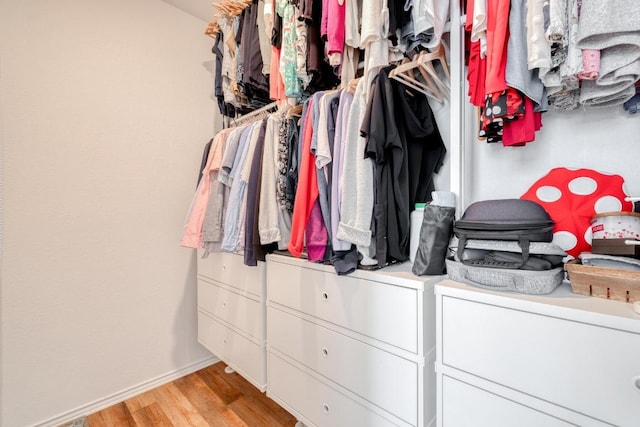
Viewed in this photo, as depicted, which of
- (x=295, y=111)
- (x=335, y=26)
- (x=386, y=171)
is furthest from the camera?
(x=295, y=111)

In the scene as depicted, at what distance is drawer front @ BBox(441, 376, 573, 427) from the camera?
0.72 meters

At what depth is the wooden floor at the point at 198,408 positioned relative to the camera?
1.59 metres

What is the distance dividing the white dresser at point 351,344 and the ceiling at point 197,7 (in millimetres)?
Answer: 1785

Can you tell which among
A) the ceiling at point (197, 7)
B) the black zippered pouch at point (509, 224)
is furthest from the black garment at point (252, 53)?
the black zippered pouch at point (509, 224)

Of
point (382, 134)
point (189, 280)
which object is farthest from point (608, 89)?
point (189, 280)

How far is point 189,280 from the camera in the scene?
2.11m

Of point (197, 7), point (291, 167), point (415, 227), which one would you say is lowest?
point (415, 227)

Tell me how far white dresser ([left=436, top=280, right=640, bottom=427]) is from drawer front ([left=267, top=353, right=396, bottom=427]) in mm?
318

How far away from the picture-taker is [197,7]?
78.6 inches

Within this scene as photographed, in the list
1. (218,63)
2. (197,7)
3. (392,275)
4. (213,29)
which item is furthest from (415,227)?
(197,7)

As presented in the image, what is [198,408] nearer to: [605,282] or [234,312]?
[234,312]

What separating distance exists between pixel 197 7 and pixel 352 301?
2.17 meters

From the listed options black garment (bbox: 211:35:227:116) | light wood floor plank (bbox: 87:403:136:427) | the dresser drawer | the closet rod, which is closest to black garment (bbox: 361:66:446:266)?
the dresser drawer

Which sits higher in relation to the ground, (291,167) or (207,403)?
(291,167)
